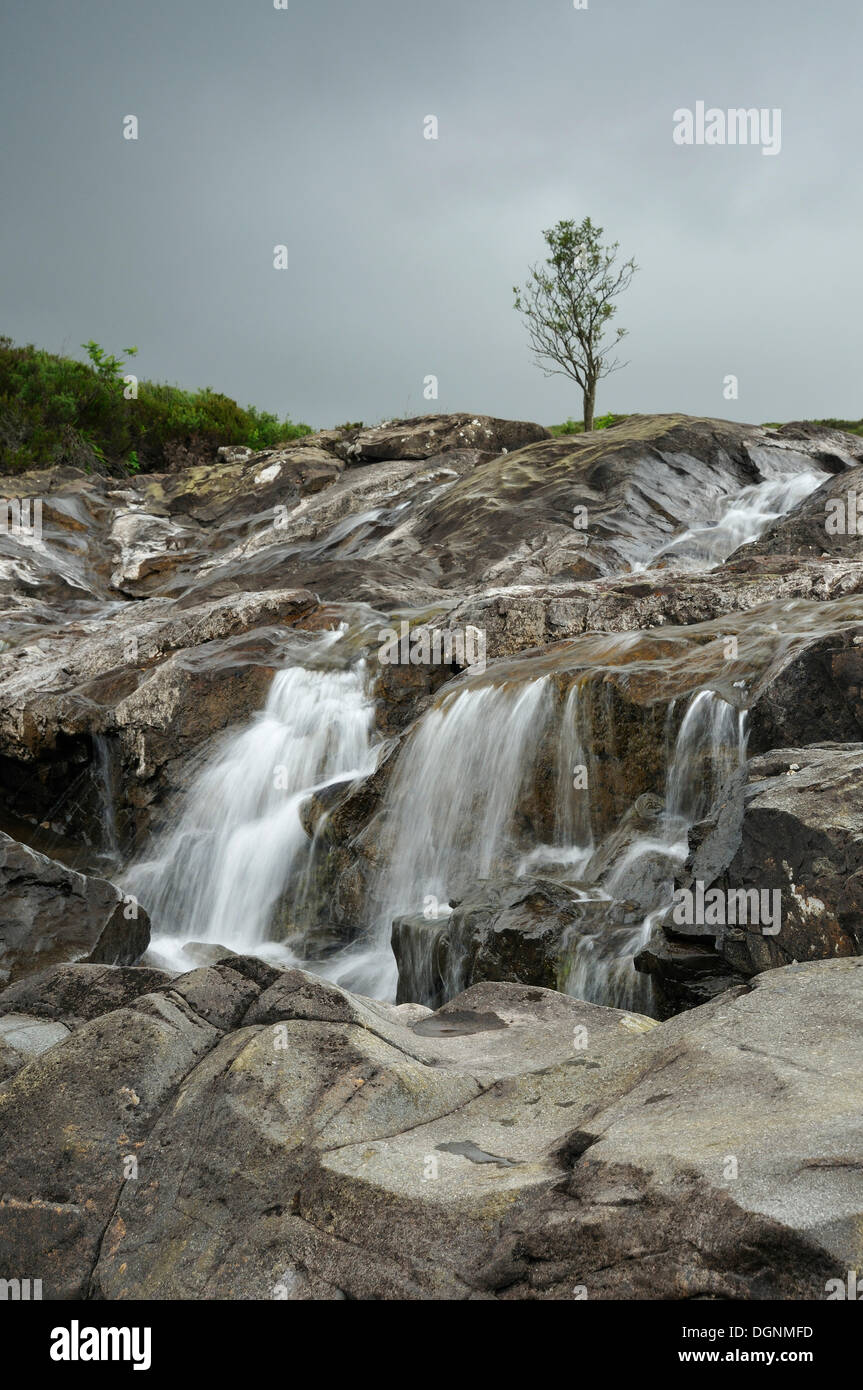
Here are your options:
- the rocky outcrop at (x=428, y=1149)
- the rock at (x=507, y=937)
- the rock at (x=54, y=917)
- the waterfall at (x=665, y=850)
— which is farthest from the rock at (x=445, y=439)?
the rocky outcrop at (x=428, y=1149)

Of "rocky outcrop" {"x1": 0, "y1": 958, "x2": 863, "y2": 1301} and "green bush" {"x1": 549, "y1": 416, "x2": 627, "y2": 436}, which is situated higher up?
"green bush" {"x1": 549, "y1": 416, "x2": 627, "y2": 436}

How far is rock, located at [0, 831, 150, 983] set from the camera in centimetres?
817

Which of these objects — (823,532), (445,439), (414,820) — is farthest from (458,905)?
(445,439)

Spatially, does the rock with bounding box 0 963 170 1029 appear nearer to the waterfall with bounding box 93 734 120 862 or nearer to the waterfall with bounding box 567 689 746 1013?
the waterfall with bounding box 567 689 746 1013

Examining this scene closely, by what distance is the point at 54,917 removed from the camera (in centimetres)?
846

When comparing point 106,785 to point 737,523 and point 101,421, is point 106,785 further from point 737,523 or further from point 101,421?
point 101,421

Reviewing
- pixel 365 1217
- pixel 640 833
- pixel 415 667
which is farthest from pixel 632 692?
pixel 365 1217

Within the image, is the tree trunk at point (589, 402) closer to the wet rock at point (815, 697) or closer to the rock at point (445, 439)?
the rock at point (445, 439)

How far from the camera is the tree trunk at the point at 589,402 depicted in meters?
33.1

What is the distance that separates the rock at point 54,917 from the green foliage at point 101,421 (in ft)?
78.8

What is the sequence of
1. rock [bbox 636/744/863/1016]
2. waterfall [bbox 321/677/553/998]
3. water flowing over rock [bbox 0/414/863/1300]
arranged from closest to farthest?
water flowing over rock [bbox 0/414/863/1300] → rock [bbox 636/744/863/1016] → waterfall [bbox 321/677/553/998]

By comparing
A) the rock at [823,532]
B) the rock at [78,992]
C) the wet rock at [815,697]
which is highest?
the rock at [823,532]

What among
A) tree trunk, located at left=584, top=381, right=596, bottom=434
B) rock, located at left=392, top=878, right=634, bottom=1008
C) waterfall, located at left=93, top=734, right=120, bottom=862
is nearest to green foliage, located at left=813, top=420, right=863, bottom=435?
tree trunk, located at left=584, top=381, right=596, bottom=434

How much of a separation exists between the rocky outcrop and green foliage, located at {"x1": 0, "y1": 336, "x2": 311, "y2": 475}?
2875cm
